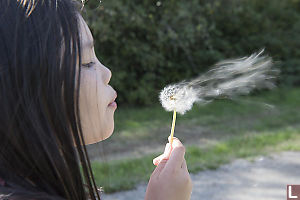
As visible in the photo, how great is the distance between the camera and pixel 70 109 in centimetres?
95

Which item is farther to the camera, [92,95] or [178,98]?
[178,98]

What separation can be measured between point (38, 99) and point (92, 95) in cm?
16

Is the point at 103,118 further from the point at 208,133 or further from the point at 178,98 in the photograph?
the point at 208,133

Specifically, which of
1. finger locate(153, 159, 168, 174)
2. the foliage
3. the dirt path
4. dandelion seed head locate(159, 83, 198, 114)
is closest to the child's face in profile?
finger locate(153, 159, 168, 174)

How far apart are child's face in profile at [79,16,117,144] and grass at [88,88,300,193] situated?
8.38ft

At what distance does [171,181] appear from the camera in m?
1.11

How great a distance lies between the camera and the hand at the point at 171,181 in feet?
3.61

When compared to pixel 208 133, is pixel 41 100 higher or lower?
higher

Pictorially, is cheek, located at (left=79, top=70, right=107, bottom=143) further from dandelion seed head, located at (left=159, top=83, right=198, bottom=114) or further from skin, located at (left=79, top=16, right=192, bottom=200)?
dandelion seed head, located at (left=159, top=83, right=198, bottom=114)

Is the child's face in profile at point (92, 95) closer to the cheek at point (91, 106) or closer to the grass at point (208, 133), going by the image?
the cheek at point (91, 106)

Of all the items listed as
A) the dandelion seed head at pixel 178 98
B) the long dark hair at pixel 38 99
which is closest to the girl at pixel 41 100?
the long dark hair at pixel 38 99

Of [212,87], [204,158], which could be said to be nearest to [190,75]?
[204,158]

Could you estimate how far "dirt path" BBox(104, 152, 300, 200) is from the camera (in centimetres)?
344

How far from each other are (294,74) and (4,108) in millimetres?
10810
